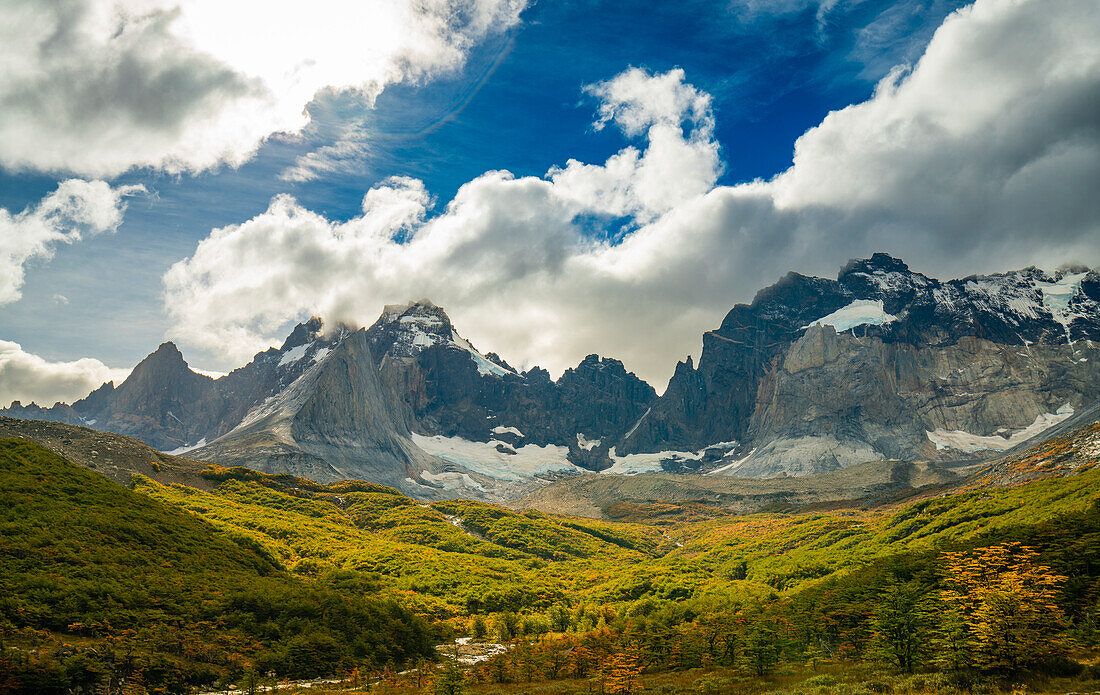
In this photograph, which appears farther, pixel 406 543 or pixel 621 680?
pixel 406 543

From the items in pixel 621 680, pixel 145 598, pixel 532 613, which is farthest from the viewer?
pixel 532 613

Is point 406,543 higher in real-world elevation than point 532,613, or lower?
higher

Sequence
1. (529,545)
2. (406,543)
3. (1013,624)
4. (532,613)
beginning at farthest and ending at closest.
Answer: (529,545), (406,543), (532,613), (1013,624)

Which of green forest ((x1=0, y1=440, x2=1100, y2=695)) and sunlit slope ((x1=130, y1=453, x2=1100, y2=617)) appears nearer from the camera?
green forest ((x1=0, y1=440, x2=1100, y2=695))

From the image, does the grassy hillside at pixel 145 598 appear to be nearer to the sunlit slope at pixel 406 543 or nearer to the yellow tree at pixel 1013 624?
the sunlit slope at pixel 406 543

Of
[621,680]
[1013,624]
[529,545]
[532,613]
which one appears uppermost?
[1013,624]

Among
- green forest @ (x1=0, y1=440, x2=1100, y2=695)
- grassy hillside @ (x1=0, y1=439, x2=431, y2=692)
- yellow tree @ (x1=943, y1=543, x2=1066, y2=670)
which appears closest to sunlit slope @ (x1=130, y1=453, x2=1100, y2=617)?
green forest @ (x1=0, y1=440, x2=1100, y2=695)

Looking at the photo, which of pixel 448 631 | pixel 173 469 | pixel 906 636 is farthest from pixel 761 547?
pixel 173 469

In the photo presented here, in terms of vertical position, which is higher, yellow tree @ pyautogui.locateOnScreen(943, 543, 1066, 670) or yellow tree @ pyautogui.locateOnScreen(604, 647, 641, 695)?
yellow tree @ pyautogui.locateOnScreen(943, 543, 1066, 670)

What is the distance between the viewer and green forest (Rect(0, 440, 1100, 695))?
36.9m

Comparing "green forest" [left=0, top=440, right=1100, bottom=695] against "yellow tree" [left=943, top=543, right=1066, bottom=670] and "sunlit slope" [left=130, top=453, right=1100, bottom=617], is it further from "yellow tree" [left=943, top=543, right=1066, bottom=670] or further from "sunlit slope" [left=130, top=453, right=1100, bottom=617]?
"sunlit slope" [left=130, top=453, right=1100, bottom=617]

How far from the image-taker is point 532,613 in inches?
3588

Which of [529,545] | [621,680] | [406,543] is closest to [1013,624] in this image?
[621,680]

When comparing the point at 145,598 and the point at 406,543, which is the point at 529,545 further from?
the point at 145,598
